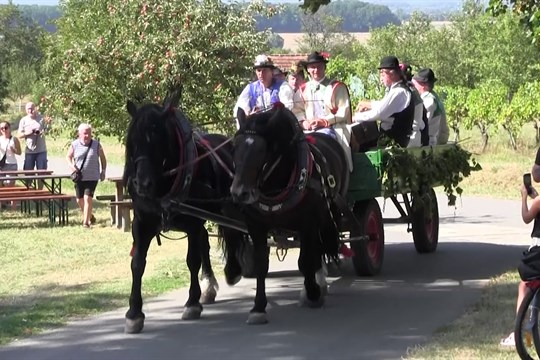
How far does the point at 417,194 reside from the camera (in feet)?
39.8

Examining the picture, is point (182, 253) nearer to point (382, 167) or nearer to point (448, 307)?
point (382, 167)

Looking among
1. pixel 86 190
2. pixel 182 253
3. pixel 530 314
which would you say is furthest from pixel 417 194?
pixel 86 190

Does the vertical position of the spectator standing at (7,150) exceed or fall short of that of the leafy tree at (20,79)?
it falls short

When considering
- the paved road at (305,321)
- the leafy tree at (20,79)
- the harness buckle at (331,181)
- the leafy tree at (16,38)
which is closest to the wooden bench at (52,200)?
the paved road at (305,321)

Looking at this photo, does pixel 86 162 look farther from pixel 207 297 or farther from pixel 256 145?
pixel 256 145

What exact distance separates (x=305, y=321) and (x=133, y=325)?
4.98 ft

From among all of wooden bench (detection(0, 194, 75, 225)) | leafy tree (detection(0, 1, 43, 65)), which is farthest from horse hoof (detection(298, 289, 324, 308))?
leafy tree (detection(0, 1, 43, 65))

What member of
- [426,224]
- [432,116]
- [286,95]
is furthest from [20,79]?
[286,95]

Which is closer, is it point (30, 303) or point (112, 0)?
point (30, 303)

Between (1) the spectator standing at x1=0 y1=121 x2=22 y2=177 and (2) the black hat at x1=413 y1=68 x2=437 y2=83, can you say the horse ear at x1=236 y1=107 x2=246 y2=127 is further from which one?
(1) the spectator standing at x1=0 y1=121 x2=22 y2=177

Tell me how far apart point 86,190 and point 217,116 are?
2.71 meters

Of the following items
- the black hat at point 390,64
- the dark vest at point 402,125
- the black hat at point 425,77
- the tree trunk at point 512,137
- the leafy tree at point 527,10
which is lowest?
the tree trunk at point 512,137

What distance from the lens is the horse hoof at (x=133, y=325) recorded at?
8898 millimetres

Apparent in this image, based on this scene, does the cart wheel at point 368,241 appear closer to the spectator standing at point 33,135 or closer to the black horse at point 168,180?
the black horse at point 168,180
